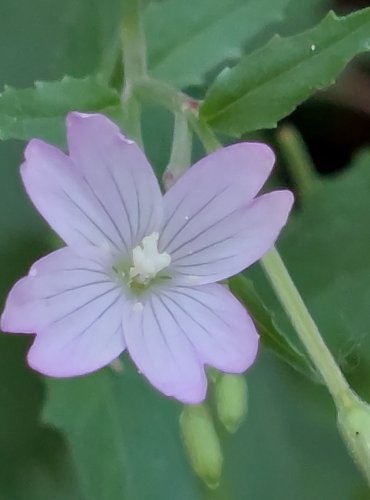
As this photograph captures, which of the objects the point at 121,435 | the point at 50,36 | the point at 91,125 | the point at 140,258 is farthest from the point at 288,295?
the point at 50,36

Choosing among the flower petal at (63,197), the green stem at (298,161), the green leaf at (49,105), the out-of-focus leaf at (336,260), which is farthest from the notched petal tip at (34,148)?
the green stem at (298,161)

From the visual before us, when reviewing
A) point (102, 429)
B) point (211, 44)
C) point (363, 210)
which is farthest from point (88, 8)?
point (102, 429)

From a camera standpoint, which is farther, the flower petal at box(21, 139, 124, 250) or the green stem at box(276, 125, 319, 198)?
the green stem at box(276, 125, 319, 198)

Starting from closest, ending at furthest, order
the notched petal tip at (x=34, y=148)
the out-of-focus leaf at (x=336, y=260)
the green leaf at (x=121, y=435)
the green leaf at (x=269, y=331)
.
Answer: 1. the notched petal tip at (x=34, y=148)
2. the green leaf at (x=269, y=331)
3. the green leaf at (x=121, y=435)
4. the out-of-focus leaf at (x=336, y=260)

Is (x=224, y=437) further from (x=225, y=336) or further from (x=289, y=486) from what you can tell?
(x=225, y=336)

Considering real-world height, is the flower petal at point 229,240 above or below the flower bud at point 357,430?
above

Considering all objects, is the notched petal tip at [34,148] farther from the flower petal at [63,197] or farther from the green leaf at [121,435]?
the green leaf at [121,435]

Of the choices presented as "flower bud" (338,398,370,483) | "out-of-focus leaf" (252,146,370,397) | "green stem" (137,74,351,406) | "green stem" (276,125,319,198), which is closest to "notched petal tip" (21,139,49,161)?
"green stem" (137,74,351,406)

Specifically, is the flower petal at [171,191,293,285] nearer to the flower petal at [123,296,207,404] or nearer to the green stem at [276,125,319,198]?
the flower petal at [123,296,207,404]
